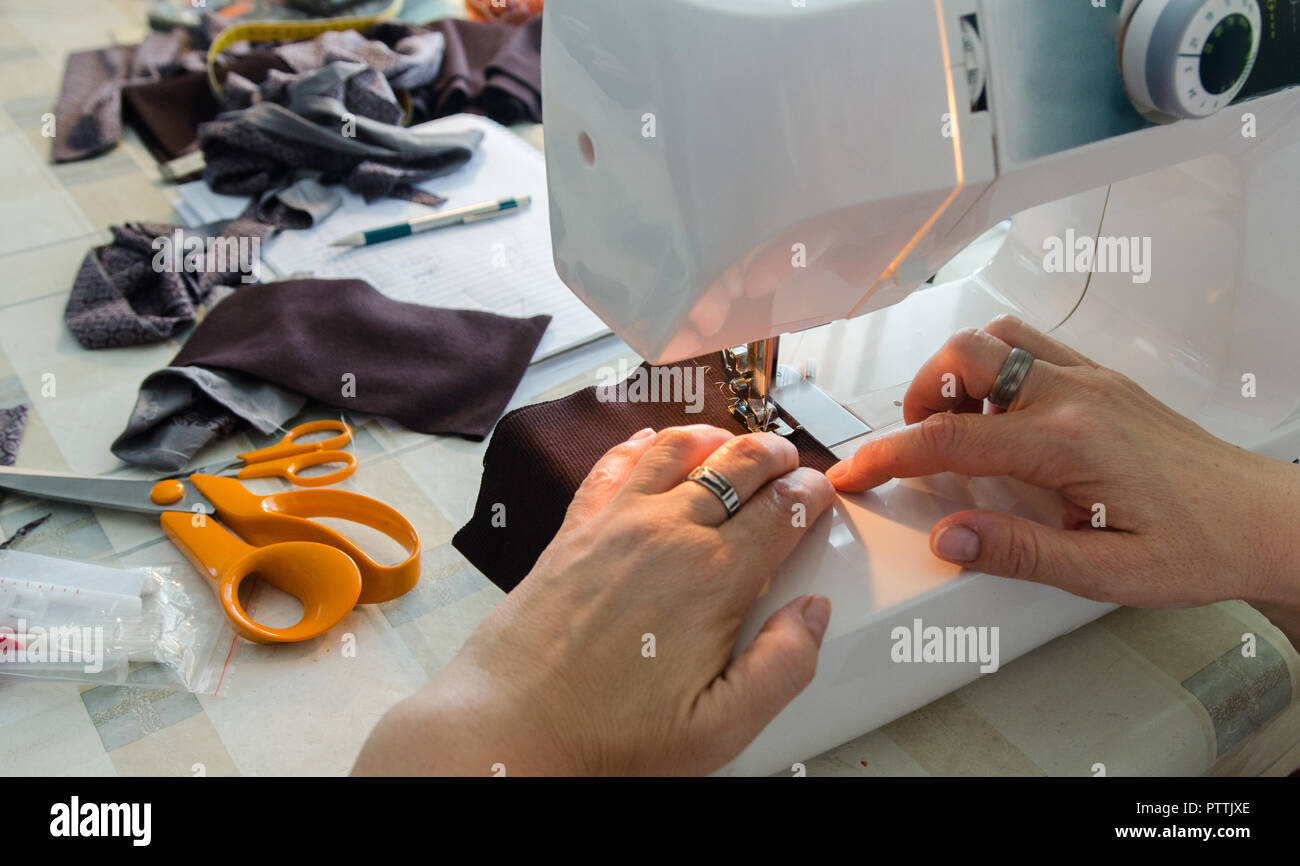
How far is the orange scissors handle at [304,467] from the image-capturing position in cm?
102

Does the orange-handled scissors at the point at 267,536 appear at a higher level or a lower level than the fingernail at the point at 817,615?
lower

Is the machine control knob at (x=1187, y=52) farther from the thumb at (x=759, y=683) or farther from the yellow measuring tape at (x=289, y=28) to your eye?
the yellow measuring tape at (x=289, y=28)

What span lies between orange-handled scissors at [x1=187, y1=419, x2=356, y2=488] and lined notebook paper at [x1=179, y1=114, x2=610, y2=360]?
0.29 m

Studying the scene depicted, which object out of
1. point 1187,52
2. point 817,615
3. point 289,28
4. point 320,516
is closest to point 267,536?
Answer: point 320,516

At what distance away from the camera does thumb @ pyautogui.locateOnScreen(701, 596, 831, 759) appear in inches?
25.2

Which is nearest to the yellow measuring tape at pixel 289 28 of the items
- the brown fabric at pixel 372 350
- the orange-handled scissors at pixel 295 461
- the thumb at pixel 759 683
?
the brown fabric at pixel 372 350

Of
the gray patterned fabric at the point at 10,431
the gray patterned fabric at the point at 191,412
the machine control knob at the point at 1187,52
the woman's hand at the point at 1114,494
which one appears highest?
the machine control knob at the point at 1187,52

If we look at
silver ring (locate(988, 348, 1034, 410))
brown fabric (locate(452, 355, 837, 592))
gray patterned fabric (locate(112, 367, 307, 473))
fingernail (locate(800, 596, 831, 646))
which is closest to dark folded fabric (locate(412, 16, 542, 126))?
gray patterned fabric (locate(112, 367, 307, 473))

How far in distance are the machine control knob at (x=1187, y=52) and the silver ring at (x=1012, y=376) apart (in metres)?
0.19

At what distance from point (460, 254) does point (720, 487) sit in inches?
33.9

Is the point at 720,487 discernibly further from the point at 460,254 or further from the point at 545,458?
the point at 460,254
